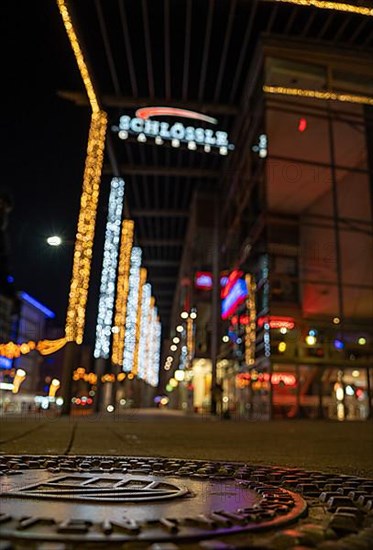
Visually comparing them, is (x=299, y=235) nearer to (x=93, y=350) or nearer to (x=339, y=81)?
(x=339, y=81)

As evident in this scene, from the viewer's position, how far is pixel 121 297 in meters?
26.2

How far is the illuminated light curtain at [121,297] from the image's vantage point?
25.0 m

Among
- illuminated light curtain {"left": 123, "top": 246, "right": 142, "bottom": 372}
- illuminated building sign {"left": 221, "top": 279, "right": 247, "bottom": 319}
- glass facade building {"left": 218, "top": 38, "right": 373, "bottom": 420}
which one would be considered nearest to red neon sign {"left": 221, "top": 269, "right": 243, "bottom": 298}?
illuminated building sign {"left": 221, "top": 279, "right": 247, "bottom": 319}

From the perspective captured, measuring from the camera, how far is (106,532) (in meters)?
1.25

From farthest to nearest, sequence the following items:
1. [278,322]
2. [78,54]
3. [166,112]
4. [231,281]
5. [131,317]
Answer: [131,317] → [231,281] → [166,112] → [278,322] → [78,54]

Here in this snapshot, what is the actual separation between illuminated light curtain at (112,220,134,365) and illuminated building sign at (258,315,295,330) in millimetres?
8246

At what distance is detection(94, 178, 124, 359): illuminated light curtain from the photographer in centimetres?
2106

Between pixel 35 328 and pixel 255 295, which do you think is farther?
pixel 35 328

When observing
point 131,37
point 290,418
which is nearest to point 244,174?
point 131,37

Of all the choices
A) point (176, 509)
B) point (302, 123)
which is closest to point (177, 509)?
point (176, 509)

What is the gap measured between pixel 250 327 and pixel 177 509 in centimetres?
1969

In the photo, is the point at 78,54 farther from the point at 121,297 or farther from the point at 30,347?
the point at 121,297

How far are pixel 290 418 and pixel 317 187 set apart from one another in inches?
385

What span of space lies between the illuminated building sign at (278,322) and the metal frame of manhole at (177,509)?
16.0 meters
